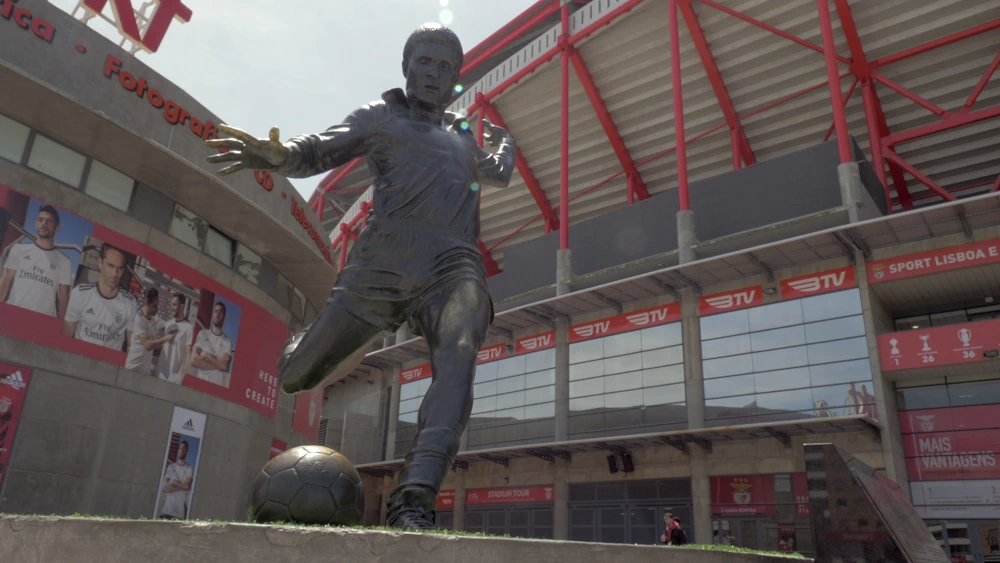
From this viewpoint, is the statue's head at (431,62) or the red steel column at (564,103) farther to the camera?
the red steel column at (564,103)

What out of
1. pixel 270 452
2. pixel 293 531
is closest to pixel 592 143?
pixel 270 452

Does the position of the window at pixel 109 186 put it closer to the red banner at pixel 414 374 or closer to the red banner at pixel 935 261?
the red banner at pixel 935 261

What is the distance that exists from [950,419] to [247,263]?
63.6ft

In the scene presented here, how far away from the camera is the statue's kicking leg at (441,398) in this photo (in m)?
3.01

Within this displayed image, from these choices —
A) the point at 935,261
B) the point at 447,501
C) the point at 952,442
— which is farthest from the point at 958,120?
the point at 447,501

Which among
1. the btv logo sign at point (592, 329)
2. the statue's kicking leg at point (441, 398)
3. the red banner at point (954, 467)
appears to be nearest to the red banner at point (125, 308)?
the statue's kicking leg at point (441, 398)

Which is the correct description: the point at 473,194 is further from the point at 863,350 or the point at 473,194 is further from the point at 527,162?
the point at 527,162

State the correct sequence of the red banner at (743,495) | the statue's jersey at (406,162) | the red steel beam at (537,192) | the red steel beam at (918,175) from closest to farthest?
the statue's jersey at (406,162) → the red banner at (743,495) → the red steel beam at (918,175) → the red steel beam at (537,192)

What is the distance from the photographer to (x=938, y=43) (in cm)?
2244

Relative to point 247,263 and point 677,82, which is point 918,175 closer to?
point 677,82

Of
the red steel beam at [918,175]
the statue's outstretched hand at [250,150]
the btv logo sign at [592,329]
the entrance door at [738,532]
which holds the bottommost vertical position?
the entrance door at [738,532]

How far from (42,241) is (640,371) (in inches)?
692

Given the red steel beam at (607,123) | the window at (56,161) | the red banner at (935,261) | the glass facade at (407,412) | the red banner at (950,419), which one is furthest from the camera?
the glass facade at (407,412)

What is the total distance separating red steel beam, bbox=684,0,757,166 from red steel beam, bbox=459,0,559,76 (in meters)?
6.20
